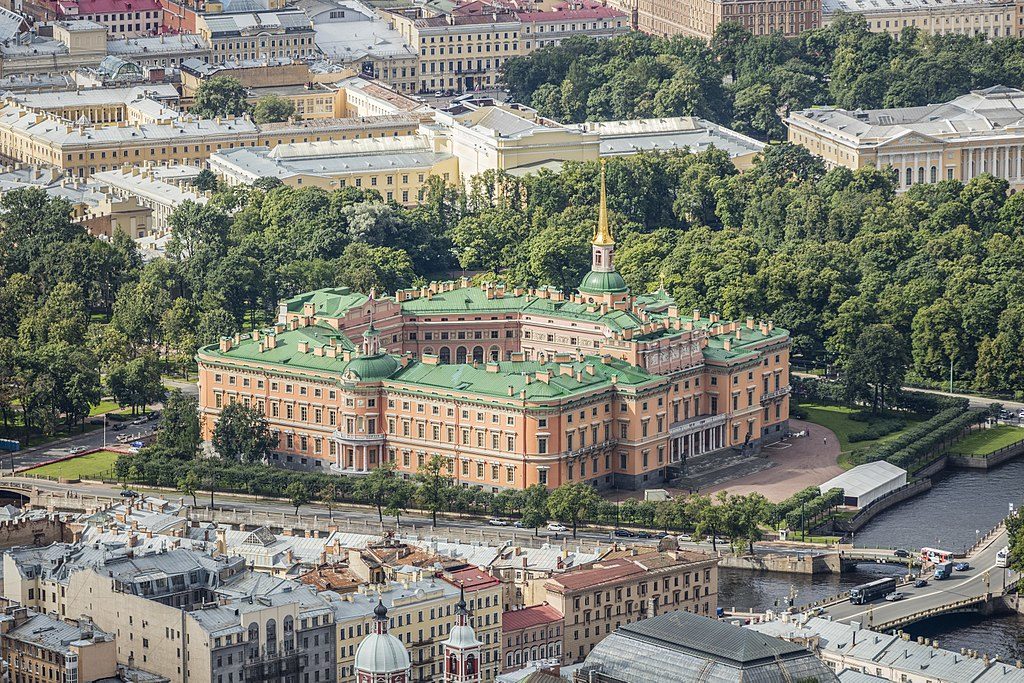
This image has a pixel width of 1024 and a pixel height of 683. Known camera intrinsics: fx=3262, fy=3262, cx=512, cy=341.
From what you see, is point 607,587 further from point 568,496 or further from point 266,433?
point 266,433

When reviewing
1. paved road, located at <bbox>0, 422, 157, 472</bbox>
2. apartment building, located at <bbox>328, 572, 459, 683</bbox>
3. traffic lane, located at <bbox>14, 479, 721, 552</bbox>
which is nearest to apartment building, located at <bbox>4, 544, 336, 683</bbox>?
Result: apartment building, located at <bbox>328, 572, 459, 683</bbox>

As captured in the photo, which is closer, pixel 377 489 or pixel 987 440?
pixel 377 489

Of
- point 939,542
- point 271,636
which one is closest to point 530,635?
point 271,636

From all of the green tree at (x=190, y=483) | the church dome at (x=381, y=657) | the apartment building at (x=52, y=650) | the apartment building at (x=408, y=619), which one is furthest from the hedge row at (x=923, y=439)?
the church dome at (x=381, y=657)

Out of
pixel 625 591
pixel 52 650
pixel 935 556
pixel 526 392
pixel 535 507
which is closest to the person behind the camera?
pixel 52 650

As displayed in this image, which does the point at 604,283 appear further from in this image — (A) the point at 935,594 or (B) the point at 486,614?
(B) the point at 486,614

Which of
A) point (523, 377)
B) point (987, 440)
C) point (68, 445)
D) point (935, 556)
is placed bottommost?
point (935, 556)

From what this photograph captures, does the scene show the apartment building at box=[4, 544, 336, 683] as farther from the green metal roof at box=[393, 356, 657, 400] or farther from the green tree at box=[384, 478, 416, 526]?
the green metal roof at box=[393, 356, 657, 400]
